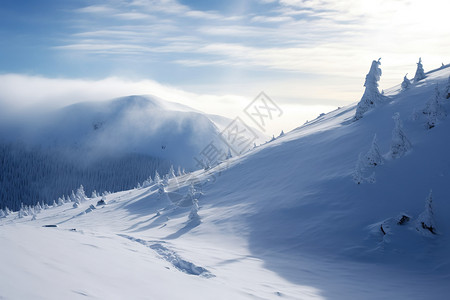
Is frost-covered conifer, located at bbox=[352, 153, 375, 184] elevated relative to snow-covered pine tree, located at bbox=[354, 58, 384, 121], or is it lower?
lower

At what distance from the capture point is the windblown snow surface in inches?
302

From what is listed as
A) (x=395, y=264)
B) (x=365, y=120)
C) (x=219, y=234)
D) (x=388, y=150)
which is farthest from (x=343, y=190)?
(x=365, y=120)

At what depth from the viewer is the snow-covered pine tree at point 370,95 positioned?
30984mm

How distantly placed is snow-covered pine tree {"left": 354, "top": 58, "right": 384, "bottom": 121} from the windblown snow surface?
122 cm

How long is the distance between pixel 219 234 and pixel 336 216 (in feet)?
29.4

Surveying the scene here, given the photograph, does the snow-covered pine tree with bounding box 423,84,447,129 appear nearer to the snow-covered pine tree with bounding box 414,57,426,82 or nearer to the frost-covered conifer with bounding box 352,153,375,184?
the frost-covered conifer with bounding box 352,153,375,184

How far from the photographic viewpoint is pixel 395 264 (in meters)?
14.8

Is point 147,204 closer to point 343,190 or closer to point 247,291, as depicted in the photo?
point 343,190

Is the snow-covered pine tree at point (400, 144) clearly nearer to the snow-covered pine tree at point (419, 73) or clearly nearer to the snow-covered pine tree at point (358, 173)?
the snow-covered pine tree at point (358, 173)

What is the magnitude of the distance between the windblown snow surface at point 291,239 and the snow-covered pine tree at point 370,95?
1.22 meters

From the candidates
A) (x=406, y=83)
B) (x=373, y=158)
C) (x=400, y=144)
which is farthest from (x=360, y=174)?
(x=406, y=83)

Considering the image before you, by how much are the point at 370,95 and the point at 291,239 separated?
21493 millimetres

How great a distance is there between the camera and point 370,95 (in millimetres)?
32156

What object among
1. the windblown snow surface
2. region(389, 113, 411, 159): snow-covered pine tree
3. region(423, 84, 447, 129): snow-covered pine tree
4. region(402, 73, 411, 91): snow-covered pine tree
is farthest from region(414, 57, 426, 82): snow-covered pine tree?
region(389, 113, 411, 159): snow-covered pine tree
